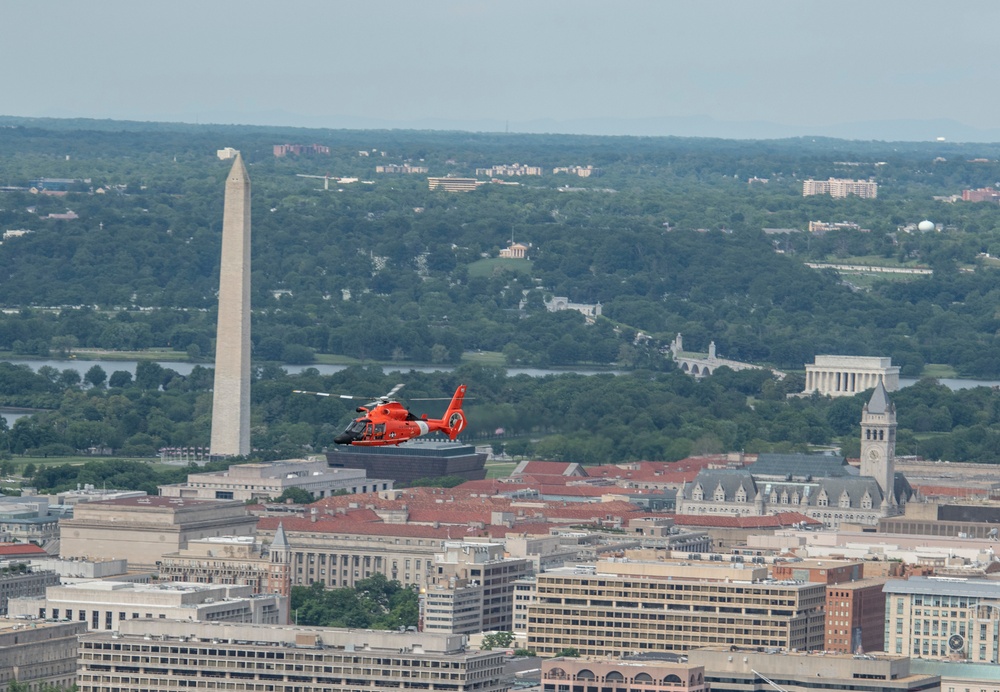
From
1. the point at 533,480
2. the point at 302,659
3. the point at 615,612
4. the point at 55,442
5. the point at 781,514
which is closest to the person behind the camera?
the point at 302,659

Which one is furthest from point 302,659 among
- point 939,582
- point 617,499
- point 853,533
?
point 617,499

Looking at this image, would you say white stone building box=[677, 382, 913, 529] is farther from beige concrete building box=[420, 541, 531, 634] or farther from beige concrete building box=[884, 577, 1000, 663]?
beige concrete building box=[884, 577, 1000, 663]

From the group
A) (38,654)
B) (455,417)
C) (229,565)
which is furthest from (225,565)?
(455,417)

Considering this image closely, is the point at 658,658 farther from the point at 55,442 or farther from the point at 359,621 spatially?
the point at 55,442

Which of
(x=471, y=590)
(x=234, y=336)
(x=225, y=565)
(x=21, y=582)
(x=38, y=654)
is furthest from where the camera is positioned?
(x=234, y=336)

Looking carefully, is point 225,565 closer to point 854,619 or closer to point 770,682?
point 854,619

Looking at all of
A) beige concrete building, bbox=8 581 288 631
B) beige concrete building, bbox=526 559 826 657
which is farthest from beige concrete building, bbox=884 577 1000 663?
beige concrete building, bbox=8 581 288 631

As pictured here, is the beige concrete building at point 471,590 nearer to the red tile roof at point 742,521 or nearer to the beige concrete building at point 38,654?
the beige concrete building at point 38,654
